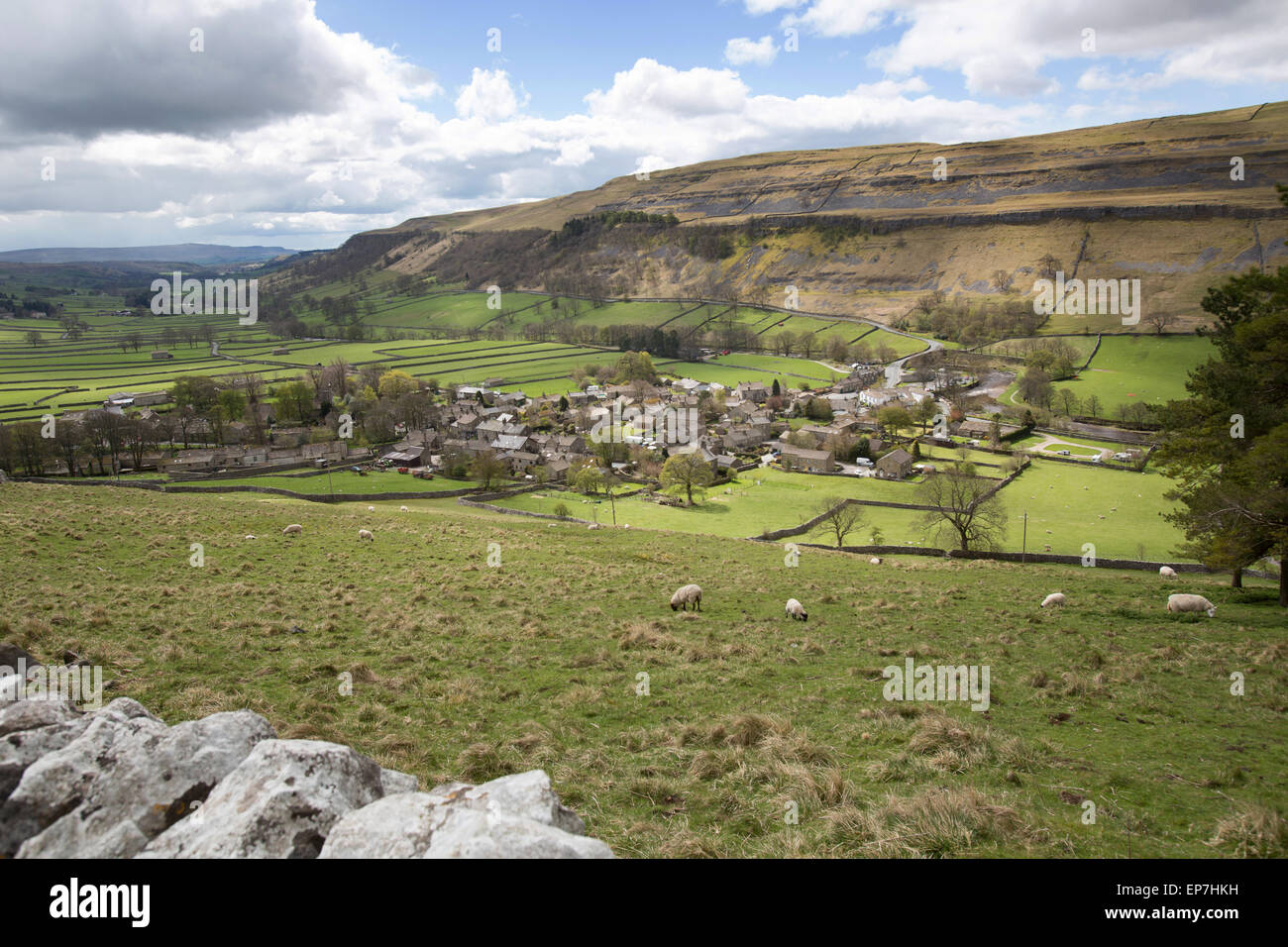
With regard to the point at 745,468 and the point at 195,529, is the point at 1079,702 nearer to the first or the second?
the point at 195,529

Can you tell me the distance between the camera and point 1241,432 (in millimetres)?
19828

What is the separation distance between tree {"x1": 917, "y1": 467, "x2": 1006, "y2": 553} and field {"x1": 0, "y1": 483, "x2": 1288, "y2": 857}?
14165mm

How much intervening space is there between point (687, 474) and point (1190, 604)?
147 ft

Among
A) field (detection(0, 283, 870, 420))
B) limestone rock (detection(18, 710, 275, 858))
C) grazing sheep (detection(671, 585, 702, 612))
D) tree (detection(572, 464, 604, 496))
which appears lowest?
tree (detection(572, 464, 604, 496))

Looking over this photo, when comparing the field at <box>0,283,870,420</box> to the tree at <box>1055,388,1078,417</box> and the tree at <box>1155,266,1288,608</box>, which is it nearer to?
the tree at <box>1055,388,1078,417</box>

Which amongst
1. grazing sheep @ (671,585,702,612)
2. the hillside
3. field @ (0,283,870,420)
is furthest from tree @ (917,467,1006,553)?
the hillside

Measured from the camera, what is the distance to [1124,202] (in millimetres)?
154500

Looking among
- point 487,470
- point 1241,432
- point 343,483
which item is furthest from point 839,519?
point 343,483

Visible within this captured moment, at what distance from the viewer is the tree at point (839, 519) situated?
4266 cm

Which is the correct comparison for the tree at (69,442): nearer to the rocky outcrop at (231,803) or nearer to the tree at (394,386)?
the tree at (394,386)

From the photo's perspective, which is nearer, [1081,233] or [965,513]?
[965,513]

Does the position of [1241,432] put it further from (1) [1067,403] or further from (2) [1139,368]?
(2) [1139,368]

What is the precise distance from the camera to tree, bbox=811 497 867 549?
42.7 meters

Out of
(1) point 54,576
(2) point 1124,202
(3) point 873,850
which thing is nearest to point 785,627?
(3) point 873,850
